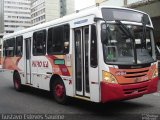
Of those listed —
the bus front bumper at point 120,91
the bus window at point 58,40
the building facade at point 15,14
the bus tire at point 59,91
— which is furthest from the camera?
the building facade at point 15,14

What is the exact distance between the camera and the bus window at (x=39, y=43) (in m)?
12.7

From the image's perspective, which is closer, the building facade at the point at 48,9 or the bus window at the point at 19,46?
the bus window at the point at 19,46

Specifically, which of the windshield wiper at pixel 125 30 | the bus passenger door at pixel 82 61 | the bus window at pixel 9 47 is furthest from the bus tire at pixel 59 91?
the bus window at pixel 9 47

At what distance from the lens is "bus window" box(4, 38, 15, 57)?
54.6ft

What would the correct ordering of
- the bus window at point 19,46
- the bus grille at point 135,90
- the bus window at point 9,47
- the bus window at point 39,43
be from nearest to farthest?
the bus grille at point 135,90, the bus window at point 39,43, the bus window at point 19,46, the bus window at point 9,47

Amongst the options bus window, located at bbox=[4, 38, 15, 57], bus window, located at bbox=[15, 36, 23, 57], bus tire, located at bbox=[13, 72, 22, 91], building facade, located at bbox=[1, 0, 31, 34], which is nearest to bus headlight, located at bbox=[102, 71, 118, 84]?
bus window, located at bbox=[15, 36, 23, 57]

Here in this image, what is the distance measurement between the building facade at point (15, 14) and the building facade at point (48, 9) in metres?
2.77

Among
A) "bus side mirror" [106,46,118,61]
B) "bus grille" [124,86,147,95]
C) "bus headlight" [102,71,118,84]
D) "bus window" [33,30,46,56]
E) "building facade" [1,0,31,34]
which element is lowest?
"bus grille" [124,86,147,95]

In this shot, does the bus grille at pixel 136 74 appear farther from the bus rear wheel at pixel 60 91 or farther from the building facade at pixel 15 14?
the building facade at pixel 15 14

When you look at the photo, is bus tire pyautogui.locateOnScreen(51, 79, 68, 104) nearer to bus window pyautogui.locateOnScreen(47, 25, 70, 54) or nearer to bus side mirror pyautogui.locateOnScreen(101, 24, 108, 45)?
bus window pyautogui.locateOnScreen(47, 25, 70, 54)

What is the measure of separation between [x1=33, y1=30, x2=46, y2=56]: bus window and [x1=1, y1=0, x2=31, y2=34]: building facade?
127888mm

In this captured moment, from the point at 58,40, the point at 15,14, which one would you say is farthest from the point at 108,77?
the point at 15,14

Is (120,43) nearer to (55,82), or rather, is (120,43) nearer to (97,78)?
(97,78)

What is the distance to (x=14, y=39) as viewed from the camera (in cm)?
1634
